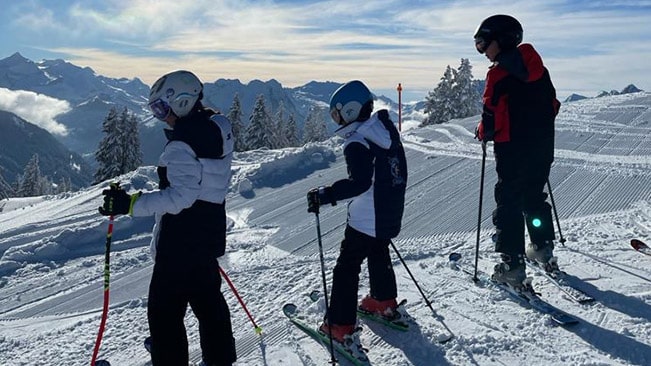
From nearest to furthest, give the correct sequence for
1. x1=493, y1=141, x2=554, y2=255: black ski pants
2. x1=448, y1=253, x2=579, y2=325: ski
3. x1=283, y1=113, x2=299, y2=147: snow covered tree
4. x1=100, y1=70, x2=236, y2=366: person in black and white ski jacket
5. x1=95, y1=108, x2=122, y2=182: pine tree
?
1. x1=100, y1=70, x2=236, y2=366: person in black and white ski jacket
2. x1=448, y1=253, x2=579, y2=325: ski
3. x1=493, y1=141, x2=554, y2=255: black ski pants
4. x1=95, y1=108, x2=122, y2=182: pine tree
5. x1=283, y1=113, x2=299, y2=147: snow covered tree

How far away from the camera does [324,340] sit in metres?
4.61

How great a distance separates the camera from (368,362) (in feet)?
14.1

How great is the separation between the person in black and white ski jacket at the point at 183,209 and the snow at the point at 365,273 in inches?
34.7

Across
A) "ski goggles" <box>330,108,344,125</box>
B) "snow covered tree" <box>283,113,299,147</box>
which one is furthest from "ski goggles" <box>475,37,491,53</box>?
"snow covered tree" <box>283,113,299,147</box>

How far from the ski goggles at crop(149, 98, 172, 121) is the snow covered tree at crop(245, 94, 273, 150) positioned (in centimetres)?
3666

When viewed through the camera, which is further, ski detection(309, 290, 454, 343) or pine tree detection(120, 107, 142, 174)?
pine tree detection(120, 107, 142, 174)

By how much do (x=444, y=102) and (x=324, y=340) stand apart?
130 ft

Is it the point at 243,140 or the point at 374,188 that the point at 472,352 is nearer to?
the point at 374,188

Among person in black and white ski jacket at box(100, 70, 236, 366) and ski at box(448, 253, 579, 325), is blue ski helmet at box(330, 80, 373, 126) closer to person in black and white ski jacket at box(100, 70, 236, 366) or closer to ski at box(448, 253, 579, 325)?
person in black and white ski jacket at box(100, 70, 236, 366)

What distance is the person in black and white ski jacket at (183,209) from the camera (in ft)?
11.5

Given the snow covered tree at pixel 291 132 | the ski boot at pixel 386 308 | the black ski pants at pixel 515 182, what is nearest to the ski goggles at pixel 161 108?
the ski boot at pixel 386 308

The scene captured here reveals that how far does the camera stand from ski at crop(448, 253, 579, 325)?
15.6ft

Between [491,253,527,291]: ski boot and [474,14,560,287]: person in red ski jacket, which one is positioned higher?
[474,14,560,287]: person in red ski jacket

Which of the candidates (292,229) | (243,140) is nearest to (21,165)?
(243,140)
